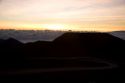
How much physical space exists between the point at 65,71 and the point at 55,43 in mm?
26952

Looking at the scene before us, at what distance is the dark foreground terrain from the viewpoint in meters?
25.7

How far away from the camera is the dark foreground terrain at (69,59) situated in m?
25.7

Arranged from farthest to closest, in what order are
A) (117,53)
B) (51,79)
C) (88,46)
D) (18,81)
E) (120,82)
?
(88,46), (117,53), (120,82), (51,79), (18,81)

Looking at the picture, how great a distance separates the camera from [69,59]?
3716cm

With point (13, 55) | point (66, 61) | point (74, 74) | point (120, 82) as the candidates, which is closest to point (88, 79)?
point (74, 74)

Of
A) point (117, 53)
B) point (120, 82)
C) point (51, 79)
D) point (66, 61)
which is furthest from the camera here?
point (117, 53)

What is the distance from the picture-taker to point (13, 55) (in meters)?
37.2

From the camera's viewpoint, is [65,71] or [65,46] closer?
[65,71]

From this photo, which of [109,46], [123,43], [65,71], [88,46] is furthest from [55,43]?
[65,71]

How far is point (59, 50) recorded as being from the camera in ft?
161

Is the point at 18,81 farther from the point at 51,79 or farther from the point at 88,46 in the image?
the point at 88,46

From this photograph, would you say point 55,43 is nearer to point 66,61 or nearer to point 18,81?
point 66,61

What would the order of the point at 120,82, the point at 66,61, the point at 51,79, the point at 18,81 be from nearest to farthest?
the point at 18,81 < the point at 51,79 < the point at 120,82 < the point at 66,61

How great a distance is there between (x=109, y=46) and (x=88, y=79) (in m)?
27.7
